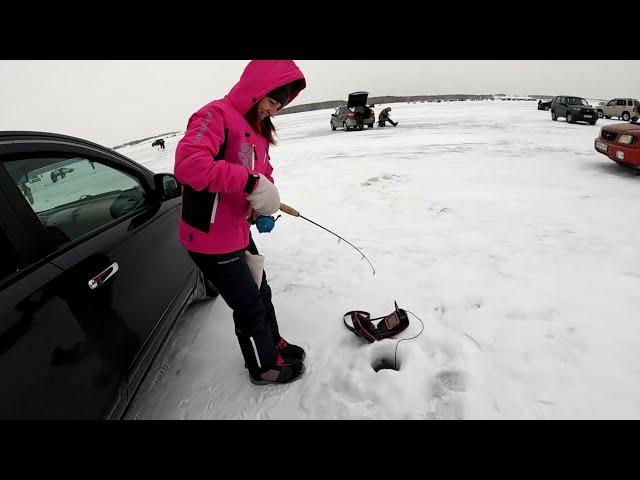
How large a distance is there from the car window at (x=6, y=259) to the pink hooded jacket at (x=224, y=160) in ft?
2.19

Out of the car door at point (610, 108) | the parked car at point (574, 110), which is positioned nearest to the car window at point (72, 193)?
the parked car at point (574, 110)

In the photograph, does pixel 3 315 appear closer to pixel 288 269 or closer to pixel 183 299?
pixel 183 299

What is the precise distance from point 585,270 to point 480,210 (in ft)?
6.32

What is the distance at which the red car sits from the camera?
5.73 metres

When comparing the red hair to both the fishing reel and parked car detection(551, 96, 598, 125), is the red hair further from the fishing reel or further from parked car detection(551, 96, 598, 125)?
parked car detection(551, 96, 598, 125)

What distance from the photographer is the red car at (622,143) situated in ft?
18.8

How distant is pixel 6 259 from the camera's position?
1290 mm

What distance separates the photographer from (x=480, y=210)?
16.0 feet

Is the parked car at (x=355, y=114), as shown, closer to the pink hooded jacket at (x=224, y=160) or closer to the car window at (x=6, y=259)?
the pink hooded jacket at (x=224, y=160)

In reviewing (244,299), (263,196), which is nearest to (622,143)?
(263,196)

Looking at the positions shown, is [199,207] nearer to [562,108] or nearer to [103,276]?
[103,276]

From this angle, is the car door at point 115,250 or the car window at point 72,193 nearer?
the car door at point 115,250

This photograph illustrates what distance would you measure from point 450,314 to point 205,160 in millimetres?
2248
